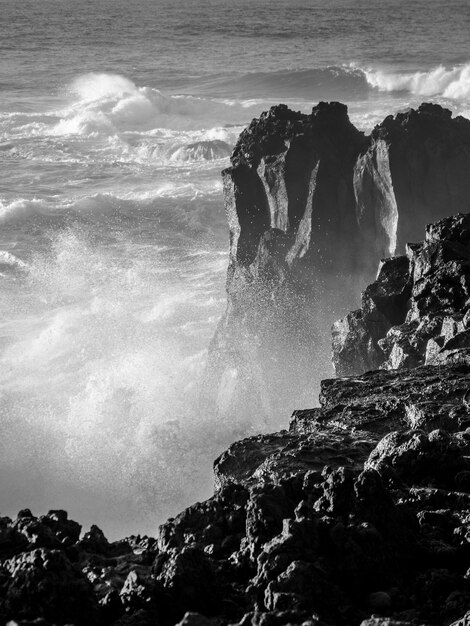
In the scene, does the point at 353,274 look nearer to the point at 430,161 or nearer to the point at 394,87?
the point at 430,161

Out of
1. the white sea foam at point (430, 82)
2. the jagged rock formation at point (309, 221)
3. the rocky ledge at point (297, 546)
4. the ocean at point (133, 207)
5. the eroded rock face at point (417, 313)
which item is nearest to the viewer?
the rocky ledge at point (297, 546)

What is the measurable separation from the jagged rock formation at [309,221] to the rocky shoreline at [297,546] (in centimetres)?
1566

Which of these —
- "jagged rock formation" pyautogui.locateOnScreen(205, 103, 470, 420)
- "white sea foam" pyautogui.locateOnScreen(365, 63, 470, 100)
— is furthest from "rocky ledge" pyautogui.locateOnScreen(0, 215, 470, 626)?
"white sea foam" pyautogui.locateOnScreen(365, 63, 470, 100)

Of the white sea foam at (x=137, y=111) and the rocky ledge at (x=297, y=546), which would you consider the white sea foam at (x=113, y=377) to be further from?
the white sea foam at (x=137, y=111)

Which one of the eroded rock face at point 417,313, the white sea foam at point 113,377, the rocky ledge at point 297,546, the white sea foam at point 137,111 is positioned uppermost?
the white sea foam at point 137,111

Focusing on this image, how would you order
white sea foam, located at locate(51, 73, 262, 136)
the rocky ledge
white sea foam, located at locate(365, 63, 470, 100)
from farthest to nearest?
white sea foam, located at locate(365, 63, 470, 100), white sea foam, located at locate(51, 73, 262, 136), the rocky ledge

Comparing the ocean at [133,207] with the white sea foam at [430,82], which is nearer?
the ocean at [133,207]

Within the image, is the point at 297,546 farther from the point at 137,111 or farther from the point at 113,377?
the point at 137,111

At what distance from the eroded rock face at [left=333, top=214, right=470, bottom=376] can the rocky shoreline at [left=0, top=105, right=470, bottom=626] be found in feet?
12.6

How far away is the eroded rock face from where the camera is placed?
18.9 meters

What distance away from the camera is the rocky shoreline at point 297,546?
9.09m

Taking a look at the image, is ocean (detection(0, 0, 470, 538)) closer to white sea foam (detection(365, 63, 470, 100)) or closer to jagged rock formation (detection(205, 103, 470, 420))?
white sea foam (detection(365, 63, 470, 100))

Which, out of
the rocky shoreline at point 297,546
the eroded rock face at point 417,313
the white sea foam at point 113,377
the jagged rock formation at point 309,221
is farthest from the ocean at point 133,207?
the rocky shoreline at point 297,546

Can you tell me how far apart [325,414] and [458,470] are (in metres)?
3.82
